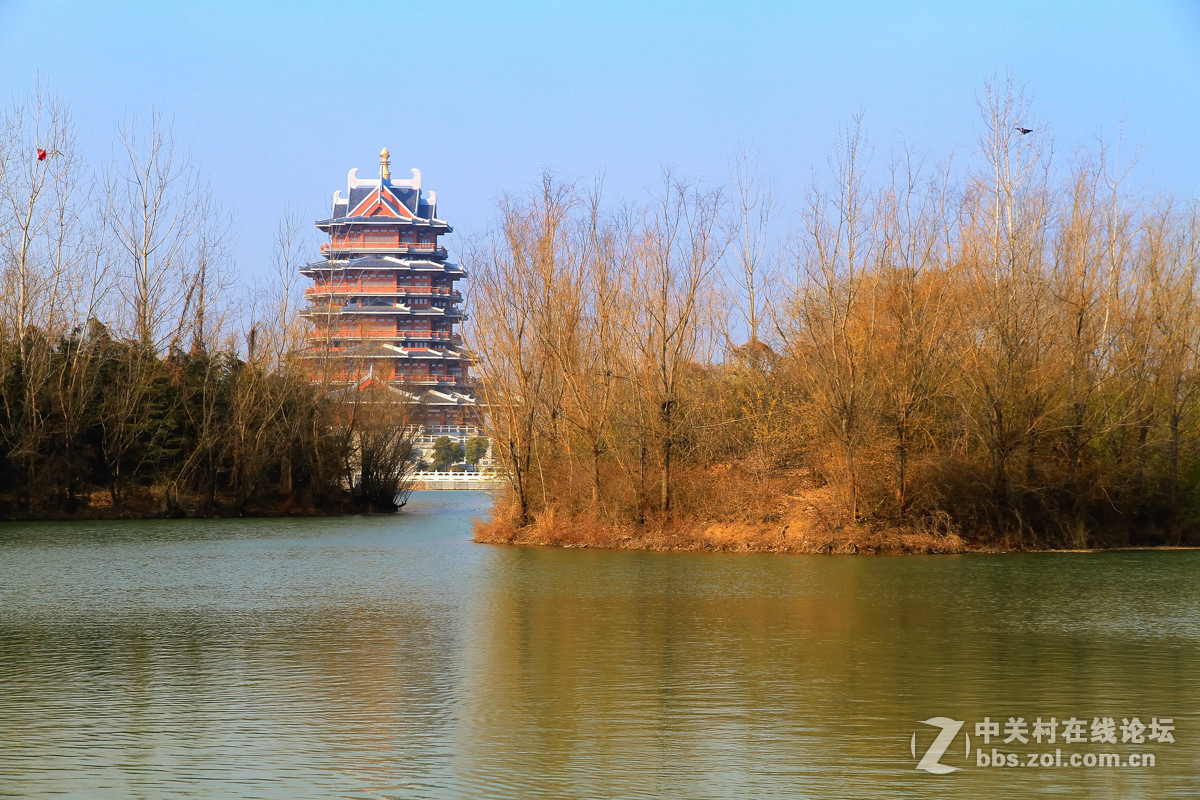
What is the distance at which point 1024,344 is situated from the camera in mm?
21688

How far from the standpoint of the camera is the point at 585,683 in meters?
8.27

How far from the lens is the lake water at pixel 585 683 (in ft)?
19.2

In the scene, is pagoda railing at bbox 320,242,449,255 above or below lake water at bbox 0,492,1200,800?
above

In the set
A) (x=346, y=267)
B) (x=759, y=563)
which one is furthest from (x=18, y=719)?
(x=346, y=267)

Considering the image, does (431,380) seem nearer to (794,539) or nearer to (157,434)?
(157,434)

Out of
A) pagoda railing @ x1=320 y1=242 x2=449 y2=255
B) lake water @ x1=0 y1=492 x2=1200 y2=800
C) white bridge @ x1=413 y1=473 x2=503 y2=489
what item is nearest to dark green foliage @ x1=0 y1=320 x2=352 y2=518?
lake water @ x1=0 y1=492 x2=1200 y2=800

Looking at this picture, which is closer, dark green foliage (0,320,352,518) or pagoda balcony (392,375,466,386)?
dark green foliage (0,320,352,518)
